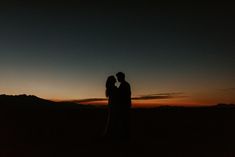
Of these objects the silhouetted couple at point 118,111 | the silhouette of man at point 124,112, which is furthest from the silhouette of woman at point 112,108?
the silhouette of man at point 124,112

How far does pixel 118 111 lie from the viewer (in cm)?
2019

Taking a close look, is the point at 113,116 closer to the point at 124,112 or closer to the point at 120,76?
the point at 124,112

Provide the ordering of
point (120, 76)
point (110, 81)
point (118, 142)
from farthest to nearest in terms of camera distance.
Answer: point (110, 81)
point (118, 142)
point (120, 76)

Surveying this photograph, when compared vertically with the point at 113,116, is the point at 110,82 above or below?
above

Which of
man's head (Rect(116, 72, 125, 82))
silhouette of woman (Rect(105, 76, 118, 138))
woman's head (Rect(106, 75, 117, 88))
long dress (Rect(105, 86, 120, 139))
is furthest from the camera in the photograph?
long dress (Rect(105, 86, 120, 139))

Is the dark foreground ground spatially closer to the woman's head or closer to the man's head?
the woman's head

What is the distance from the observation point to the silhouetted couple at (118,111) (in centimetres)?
1988

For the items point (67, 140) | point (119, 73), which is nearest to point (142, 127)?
point (67, 140)

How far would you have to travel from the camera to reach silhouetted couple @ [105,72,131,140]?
19.9 meters

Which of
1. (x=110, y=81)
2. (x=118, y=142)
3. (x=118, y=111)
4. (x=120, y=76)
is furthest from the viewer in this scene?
(x=118, y=111)

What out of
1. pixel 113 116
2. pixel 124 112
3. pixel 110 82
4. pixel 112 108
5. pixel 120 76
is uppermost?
pixel 120 76

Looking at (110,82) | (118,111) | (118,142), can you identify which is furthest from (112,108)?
(118,142)

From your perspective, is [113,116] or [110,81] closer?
[110,81]

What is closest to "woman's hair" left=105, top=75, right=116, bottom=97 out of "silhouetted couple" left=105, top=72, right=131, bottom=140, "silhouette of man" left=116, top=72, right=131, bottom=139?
"silhouetted couple" left=105, top=72, right=131, bottom=140
